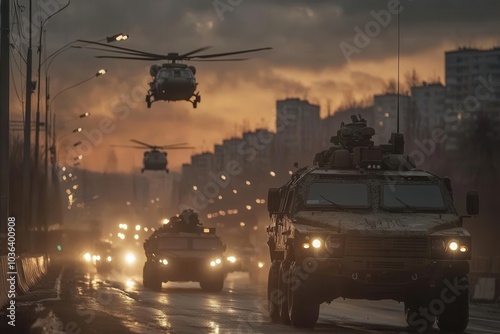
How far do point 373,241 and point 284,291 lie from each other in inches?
114

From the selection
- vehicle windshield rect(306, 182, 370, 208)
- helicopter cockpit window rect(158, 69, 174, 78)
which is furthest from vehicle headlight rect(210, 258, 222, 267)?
vehicle windshield rect(306, 182, 370, 208)

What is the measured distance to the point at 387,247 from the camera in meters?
18.6

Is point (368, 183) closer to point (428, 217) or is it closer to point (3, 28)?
point (428, 217)

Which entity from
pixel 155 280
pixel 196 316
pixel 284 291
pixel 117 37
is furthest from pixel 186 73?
pixel 284 291

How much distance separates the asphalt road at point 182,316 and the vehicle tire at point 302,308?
0.68ft

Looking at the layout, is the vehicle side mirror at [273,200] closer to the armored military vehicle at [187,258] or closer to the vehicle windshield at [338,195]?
the vehicle windshield at [338,195]

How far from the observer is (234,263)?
64562 mm

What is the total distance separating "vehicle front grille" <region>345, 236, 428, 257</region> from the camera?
1866 cm

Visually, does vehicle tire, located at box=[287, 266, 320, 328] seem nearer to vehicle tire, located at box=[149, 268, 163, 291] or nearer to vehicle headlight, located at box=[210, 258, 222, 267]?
vehicle tire, located at box=[149, 268, 163, 291]

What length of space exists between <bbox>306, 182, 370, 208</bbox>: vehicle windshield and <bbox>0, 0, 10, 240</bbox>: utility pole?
12.1 metres

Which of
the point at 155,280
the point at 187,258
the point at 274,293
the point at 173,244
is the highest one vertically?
the point at 173,244

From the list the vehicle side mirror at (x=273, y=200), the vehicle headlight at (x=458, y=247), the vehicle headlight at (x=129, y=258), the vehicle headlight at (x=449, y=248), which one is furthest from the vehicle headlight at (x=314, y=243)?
the vehicle headlight at (x=129, y=258)

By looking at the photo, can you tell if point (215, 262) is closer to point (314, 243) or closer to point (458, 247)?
point (314, 243)

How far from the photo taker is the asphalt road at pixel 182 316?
62.2 ft
